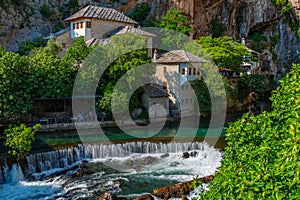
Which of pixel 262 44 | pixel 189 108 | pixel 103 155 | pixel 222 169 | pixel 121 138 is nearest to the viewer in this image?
pixel 222 169

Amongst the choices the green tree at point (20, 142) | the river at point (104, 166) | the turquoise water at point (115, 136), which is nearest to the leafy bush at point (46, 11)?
the turquoise water at point (115, 136)

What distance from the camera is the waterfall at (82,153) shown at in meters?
17.9

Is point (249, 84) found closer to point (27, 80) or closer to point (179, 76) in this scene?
point (179, 76)

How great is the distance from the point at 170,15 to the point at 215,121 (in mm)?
18434

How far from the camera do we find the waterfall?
17.9m

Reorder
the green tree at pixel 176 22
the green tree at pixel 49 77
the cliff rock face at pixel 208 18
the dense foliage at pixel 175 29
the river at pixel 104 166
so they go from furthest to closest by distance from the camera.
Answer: the cliff rock face at pixel 208 18 → the green tree at pixel 176 22 → the dense foliage at pixel 175 29 → the green tree at pixel 49 77 → the river at pixel 104 166

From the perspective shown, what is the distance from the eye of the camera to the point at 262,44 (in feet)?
165

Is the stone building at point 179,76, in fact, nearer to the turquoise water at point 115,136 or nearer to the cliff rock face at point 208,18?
the turquoise water at point 115,136

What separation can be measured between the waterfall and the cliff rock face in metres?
26.8

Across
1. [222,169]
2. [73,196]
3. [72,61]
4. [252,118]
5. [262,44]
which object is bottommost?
[73,196]

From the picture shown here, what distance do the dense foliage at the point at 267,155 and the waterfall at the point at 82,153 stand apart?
14666 millimetres

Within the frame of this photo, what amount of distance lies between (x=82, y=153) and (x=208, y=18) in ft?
111

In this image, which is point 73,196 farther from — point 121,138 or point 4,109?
point 4,109

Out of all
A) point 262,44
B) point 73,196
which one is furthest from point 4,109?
point 262,44
